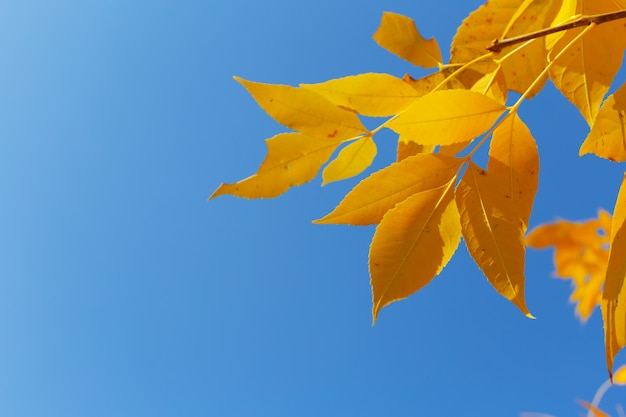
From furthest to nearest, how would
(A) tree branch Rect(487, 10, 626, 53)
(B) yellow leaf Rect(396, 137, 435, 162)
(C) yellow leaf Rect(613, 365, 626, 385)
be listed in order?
(C) yellow leaf Rect(613, 365, 626, 385)
(B) yellow leaf Rect(396, 137, 435, 162)
(A) tree branch Rect(487, 10, 626, 53)

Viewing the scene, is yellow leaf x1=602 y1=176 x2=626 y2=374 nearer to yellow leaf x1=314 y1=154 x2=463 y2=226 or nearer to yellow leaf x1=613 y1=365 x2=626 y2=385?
yellow leaf x1=314 y1=154 x2=463 y2=226

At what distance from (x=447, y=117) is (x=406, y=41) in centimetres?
11

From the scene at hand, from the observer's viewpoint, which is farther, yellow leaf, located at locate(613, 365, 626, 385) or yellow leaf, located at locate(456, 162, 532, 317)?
yellow leaf, located at locate(613, 365, 626, 385)

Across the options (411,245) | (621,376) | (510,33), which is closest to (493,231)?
(411,245)

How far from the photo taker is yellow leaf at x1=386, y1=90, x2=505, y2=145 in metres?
0.27

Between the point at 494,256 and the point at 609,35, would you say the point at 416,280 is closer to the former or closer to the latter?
the point at 494,256

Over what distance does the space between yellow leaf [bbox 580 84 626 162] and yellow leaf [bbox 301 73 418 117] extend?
10 cm

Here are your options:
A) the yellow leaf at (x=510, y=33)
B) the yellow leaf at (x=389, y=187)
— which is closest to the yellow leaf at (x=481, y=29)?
the yellow leaf at (x=510, y=33)

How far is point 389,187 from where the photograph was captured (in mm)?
296

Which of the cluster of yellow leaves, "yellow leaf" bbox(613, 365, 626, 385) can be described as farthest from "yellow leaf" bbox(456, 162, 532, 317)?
"yellow leaf" bbox(613, 365, 626, 385)

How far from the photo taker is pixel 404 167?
29 cm

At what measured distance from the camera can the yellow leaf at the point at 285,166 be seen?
33cm

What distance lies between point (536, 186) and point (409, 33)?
14 centimetres

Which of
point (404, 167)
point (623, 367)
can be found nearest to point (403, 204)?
point (404, 167)
